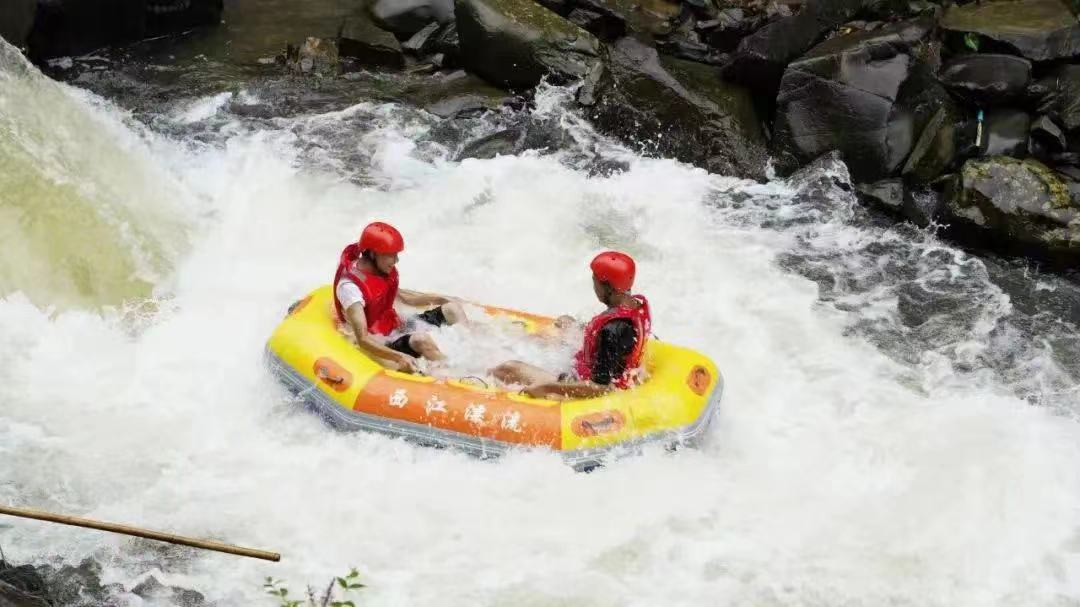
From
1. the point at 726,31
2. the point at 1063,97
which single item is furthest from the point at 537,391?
the point at 726,31

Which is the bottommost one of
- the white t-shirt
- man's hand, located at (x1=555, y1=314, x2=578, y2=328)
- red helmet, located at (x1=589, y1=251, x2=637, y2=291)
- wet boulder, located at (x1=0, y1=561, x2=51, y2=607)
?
wet boulder, located at (x1=0, y1=561, x2=51, y2=607)

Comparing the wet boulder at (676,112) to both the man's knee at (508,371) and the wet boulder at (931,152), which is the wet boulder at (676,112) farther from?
the man's knee at (508,371)

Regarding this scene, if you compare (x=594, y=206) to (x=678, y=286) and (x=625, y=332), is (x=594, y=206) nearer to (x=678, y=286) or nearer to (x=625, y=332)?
(x=678, y=286)

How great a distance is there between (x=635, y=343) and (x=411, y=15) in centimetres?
733

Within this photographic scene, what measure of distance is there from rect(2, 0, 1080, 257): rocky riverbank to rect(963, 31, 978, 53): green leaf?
0.05 ft

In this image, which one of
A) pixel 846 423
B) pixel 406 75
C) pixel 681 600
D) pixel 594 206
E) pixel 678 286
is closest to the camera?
pixel 681 600

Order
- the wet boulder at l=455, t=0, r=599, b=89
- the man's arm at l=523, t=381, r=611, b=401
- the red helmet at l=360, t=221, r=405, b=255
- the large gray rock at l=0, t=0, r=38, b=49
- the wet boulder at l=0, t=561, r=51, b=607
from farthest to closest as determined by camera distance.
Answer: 1. the wet boulder at l=455, t=0, r=599, b=89
2. the large gray rock at l=0, t=0, r=38, b=49
3. the red helmet at l=360, t=221, r=405, b=255
4. the man's arm at l=523, t=381, r=611, b=401
5. the wet boulder at l=0, t=561, r=51, b=607

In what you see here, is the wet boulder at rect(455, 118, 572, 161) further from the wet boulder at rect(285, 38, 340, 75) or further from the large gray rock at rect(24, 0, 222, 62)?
the large gray rock at rect(24, 0, 222, 62)

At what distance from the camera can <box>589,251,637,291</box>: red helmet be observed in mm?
5793

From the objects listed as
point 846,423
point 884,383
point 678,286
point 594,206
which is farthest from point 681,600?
point 594,206

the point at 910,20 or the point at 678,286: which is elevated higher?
the point at 910,20

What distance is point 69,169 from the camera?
8414 mm

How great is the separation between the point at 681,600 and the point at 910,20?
283 inches

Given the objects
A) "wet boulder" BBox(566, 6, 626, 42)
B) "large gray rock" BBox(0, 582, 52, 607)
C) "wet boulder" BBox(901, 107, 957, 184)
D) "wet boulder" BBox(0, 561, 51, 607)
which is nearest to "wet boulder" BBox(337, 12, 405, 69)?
"wet boulder" BBox(566, 6, 626, 42)
